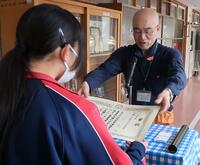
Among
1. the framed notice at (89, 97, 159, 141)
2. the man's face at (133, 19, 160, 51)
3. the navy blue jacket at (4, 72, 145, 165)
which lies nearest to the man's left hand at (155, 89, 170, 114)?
the framed notice at (89, 97, 159, 141)

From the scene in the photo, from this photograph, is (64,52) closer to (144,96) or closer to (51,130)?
(51,130)

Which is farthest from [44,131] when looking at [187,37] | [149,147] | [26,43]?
[187,37]

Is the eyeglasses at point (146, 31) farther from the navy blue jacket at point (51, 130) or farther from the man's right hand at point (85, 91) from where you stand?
the navy blue jacket at point (51, 130)

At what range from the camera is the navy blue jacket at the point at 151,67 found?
5.51 feet

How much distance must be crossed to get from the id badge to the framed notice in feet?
1.51

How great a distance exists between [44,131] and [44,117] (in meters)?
0.03

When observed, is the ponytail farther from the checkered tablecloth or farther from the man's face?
the man's face

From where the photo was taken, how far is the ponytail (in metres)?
0.71

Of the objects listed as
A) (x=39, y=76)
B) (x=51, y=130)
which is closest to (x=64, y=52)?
(x=39, y=76)

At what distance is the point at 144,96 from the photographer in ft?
5.73

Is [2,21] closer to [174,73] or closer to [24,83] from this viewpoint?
[174,73]

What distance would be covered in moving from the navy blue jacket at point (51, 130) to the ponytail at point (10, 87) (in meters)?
0.02

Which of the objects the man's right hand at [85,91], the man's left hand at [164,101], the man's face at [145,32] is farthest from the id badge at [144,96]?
the man's left hand at [164,101]

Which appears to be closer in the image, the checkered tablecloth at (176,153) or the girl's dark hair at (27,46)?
the girl's dark hair at (27,46)
